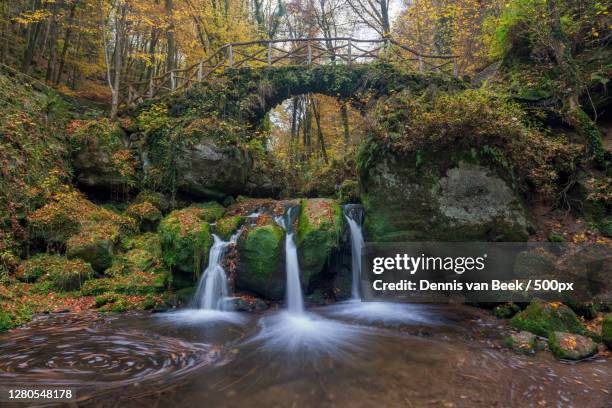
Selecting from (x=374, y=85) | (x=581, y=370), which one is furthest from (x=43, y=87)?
(x=581, y=370)

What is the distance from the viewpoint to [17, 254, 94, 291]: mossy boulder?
24.7 feet

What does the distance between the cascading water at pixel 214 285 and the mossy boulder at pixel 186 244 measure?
7.3 inches

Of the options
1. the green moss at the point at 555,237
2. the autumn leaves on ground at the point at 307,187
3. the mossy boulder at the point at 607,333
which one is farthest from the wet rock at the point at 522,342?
the green moss at the point at 555,237

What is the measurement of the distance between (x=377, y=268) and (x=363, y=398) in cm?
474

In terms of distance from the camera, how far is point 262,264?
306 inches

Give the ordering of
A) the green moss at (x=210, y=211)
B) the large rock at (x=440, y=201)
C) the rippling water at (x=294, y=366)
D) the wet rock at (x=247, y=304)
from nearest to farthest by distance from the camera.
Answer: the rippling water at (x=294, y=366) → the large rock at (x=440, y=201) → the wet rock at (x=247, y=304) → the green moss at (x=210, y=211)

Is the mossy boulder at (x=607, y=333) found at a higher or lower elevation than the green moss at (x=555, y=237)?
lower

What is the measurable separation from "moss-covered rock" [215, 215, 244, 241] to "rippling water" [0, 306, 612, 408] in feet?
8.39

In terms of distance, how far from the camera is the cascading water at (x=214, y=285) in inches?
302

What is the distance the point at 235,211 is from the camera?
10016 millimetres

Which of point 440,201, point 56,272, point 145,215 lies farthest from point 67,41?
point 440,201

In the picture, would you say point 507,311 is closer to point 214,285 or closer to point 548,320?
point 548,320

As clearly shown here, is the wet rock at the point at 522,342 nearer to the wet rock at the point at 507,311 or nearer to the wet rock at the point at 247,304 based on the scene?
the wet rock at the point at 507,311

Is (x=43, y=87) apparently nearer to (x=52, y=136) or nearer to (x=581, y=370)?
(x=52, y=136)
